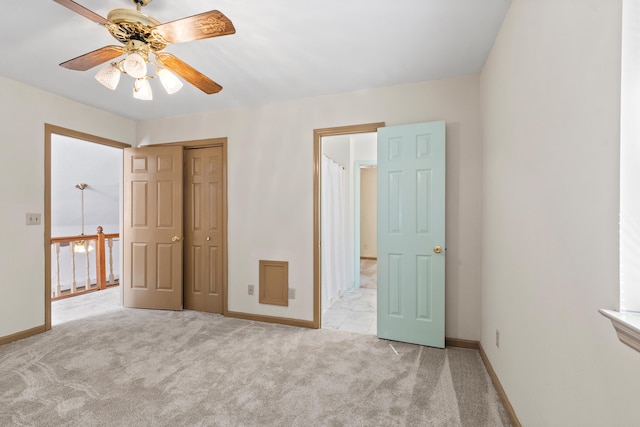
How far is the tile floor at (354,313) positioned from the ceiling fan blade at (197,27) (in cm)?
286

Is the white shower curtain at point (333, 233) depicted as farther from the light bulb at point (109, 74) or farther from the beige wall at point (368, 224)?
the beige wall at point (368, 224)

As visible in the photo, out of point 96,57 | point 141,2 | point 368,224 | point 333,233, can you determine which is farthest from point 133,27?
point 368,224

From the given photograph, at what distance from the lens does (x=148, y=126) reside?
4.12m

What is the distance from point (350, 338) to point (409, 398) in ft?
3.40

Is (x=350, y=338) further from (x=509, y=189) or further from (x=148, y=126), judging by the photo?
(x=148, y=126)

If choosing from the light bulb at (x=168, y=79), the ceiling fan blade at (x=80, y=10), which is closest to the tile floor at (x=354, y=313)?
the light bulb at (x=168, y=79)

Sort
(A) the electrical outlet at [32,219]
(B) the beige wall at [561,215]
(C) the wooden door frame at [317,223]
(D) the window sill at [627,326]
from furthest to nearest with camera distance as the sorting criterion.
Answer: (C) the wooden door frame at [317,223], (A) the electrical outlet at [32,219], (B) the beige wall at [561,215], (D) the window sill at [627,326]

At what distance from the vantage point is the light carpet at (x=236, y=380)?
181cm

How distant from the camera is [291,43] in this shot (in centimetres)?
224

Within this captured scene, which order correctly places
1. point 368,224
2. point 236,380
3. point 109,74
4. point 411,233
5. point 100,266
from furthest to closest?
point 368,224 → point 100,266 → point 411,233 → point 236,380 → point 109,74

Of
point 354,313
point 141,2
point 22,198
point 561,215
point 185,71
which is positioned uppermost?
point 141,2

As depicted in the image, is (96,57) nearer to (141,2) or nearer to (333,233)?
(141,2)

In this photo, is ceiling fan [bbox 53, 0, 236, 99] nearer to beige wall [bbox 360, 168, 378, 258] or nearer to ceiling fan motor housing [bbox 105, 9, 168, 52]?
ceiling fan motor housing [bbox 105, 9, 168, 52]

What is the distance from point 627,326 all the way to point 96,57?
2.76 meters
